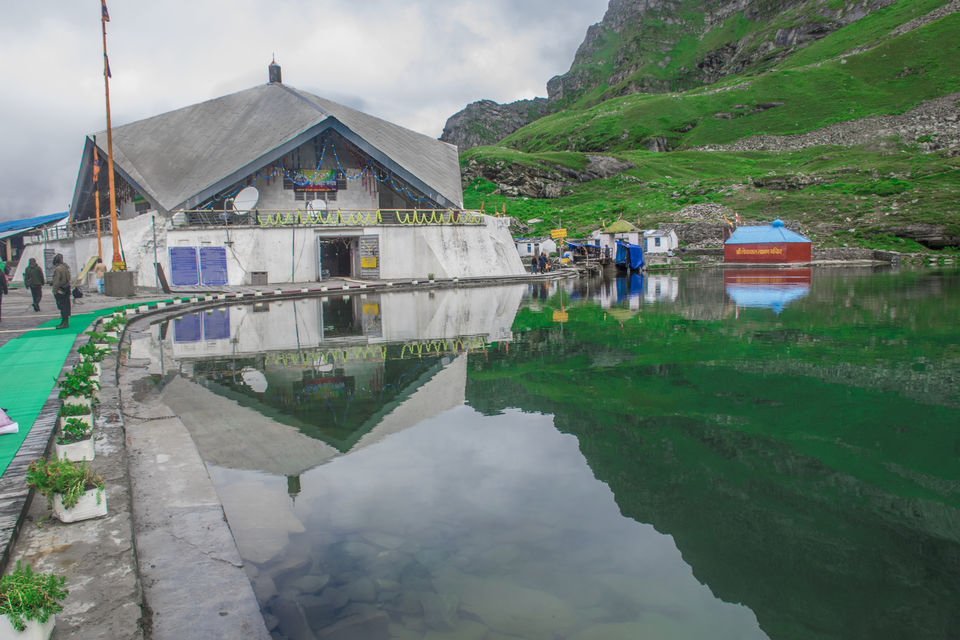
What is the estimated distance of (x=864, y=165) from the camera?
71.9 m

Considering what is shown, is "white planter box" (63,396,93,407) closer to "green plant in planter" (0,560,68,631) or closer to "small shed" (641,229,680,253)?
"green plant in planter" (0,560,68,631)

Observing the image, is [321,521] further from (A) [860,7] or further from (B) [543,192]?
(A) [860,7]

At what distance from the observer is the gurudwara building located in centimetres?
2892

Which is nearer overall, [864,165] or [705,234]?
[705,234]

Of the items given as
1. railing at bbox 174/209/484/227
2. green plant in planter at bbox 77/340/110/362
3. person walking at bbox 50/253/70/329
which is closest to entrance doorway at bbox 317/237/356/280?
railing at bbox 174/209/484/227

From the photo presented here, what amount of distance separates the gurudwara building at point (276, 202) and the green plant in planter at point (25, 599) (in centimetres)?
2730

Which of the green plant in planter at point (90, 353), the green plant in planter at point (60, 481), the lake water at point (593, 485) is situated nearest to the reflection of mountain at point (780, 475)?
the lake water at point (593, 485)

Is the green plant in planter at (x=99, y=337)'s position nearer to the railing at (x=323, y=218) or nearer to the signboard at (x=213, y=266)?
the signboard at (x=213, y=266)

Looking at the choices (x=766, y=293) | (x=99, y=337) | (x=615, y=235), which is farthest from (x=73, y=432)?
(x=615, y=235)

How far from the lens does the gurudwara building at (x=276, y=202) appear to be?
28922mm

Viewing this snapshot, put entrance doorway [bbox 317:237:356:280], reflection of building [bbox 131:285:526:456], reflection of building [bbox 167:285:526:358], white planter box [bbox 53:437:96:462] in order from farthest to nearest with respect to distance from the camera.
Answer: entrance doorway [bbox 317:237:356:280]
reflection of building [bbox 167:285:526:358]
reflection of building [bbox 131:285:526:456]
white planter box [bbox 53:437:96:462]

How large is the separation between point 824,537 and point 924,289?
79.0 feet

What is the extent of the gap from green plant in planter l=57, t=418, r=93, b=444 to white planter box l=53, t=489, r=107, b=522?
1.08 metres

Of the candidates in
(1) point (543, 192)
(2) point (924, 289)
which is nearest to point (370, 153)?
(2) point (924, 289)
